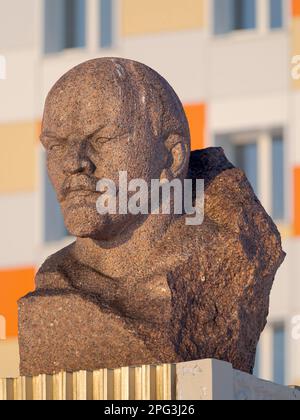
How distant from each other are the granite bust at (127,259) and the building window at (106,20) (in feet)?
36.7

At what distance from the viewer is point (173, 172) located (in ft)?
46.3

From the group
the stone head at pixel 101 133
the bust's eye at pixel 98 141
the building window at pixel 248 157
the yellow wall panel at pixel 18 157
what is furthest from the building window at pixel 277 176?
the bust's eye at pixel 98 141

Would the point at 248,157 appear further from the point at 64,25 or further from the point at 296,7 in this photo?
the point at 64,25

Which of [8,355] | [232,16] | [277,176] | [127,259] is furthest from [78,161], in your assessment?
[232,16]

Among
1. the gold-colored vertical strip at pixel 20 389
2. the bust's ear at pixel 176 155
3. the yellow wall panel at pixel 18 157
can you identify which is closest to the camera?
the gold-colored vertical strip at pixel 20 389

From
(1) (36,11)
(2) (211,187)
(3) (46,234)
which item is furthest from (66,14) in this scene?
(2) (211,187)

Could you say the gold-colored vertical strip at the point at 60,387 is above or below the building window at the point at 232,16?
below

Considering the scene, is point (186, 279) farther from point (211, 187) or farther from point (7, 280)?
point (7, 280)

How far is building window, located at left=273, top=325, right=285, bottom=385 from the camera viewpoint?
24047 millimetres

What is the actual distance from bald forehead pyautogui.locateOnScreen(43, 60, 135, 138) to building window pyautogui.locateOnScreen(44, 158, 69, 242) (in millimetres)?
10708

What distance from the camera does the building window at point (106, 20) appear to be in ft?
82.9

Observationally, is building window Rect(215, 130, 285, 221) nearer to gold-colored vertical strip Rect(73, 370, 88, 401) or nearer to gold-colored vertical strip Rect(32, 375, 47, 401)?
gold-colored vertical strip Rect(32, 375, 47, 401)

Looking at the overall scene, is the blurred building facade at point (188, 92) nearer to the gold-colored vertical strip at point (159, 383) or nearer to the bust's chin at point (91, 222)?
the bust's chin at point (91, 222)

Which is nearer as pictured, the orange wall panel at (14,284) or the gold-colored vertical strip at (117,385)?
the gold-colored vertical strip at (117,385)
